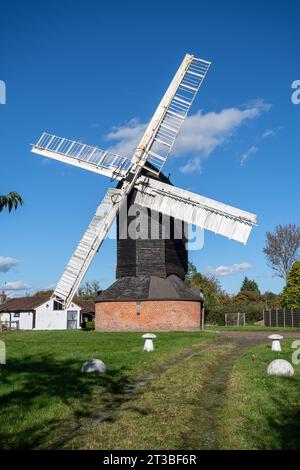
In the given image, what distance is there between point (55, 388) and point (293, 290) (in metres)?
45.0

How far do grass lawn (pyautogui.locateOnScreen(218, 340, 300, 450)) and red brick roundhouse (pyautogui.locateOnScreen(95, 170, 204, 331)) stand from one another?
63.9ft

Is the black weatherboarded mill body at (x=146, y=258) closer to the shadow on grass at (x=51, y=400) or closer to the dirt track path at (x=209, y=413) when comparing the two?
the dirt track path at (x=209, y=413)

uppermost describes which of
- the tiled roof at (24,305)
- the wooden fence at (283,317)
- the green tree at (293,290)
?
the green tree at (293,290)

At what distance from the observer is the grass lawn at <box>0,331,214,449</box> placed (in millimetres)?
7352

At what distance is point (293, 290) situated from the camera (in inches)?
2052

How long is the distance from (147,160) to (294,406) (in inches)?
925

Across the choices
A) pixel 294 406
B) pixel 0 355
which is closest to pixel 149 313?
pixel 0 355

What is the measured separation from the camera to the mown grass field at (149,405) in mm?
6801

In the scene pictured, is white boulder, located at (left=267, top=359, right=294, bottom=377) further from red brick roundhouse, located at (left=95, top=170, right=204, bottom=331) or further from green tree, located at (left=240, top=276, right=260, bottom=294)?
green tree, located at (left=240, top=276, right=260, bottom=294)

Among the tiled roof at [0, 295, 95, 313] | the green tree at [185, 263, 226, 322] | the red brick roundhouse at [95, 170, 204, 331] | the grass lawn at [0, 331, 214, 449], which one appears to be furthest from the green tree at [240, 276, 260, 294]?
the grass lawn at [0, 331, 214, 449]

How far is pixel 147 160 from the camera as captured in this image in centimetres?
3097

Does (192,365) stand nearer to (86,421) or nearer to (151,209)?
(86,421)

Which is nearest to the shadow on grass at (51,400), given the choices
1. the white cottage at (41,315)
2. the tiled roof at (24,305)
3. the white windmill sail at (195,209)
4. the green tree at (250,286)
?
the white windmill sail at (195,209)

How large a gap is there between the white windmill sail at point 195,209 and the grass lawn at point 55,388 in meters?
11.6
